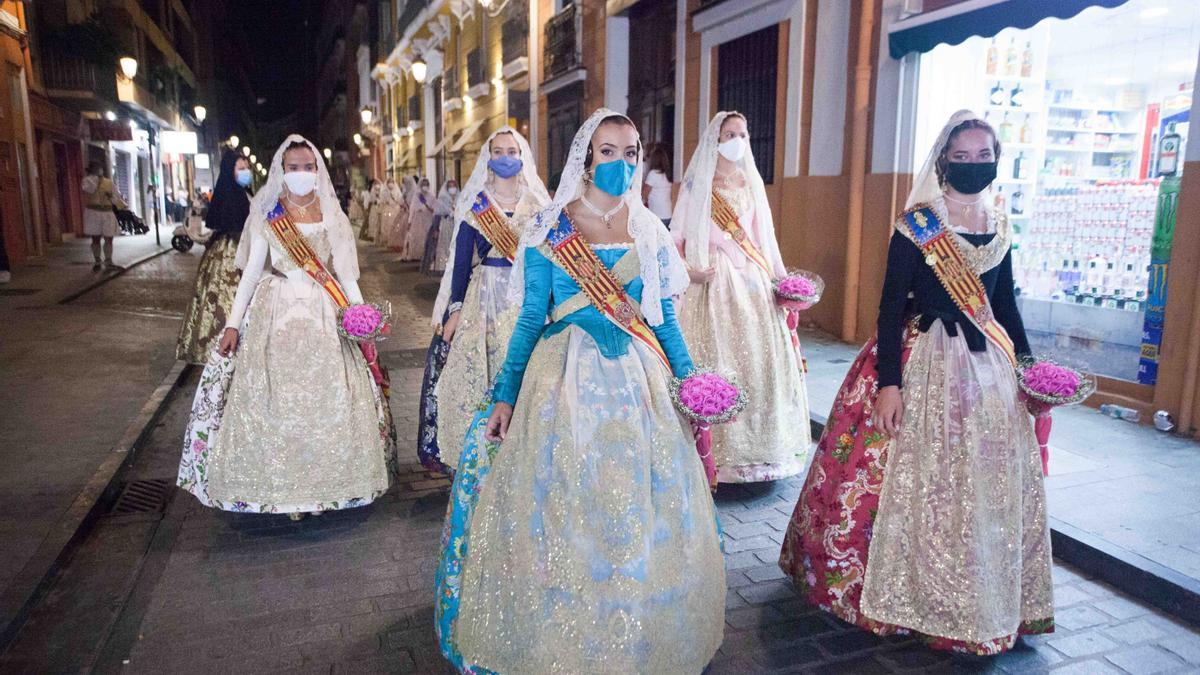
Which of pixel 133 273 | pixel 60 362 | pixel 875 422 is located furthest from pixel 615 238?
pixel 133 273

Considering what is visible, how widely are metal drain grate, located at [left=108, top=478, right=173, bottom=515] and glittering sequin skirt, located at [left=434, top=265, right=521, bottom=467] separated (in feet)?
5.73

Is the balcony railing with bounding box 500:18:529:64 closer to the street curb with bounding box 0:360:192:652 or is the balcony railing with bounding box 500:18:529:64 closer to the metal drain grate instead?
the street curb with bounding box 0:360:192:652

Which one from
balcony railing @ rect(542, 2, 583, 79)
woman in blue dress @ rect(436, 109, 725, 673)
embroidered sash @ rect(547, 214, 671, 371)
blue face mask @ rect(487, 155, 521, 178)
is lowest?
woman in blue dress @ rect(436, 109, 725, 673)

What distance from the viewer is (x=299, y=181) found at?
4.48 meters

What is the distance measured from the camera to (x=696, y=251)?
16.5 feet

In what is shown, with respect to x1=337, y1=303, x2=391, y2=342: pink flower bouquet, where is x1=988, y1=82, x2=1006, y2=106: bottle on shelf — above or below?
above

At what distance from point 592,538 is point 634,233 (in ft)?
3.47

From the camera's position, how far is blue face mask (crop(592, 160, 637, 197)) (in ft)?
9.47

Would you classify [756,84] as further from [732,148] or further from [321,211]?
[321,211]

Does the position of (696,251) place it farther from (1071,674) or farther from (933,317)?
(1071,674)

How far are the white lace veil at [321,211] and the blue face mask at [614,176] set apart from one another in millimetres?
2066

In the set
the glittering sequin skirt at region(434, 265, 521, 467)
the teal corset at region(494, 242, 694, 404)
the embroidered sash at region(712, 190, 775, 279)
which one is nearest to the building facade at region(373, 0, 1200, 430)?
the embroidered sash at region(712, 190, 775, 279)

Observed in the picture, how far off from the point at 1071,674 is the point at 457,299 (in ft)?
11.2

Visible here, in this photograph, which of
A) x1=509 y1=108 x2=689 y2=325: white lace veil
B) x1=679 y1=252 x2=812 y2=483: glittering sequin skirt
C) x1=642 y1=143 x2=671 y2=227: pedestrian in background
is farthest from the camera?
x1=642 y1=143 x2=671 y2=227: pedestrian in background
